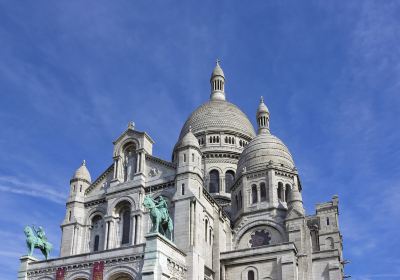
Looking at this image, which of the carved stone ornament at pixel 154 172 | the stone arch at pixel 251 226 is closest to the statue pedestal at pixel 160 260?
the carved stone ornament at pixel 154 172

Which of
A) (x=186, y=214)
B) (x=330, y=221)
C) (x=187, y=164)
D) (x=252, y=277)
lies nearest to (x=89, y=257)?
(x=186, y=214)

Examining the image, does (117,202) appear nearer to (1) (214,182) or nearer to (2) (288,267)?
(2) (288,267)

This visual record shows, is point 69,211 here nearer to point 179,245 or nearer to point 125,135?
point 125,135

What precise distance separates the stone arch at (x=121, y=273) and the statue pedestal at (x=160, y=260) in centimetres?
152

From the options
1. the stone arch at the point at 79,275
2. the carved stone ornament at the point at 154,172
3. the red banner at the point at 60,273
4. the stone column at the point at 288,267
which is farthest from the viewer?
the carved stone ornament at the point at 154,172

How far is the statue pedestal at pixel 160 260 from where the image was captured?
121 feet

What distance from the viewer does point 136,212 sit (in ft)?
152

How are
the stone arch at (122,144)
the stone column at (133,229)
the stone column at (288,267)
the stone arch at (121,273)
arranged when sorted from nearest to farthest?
the stone arch at (121,273) < the stone column at (288,267) < the stone column at (133,229) < the stone arch at (122,144)

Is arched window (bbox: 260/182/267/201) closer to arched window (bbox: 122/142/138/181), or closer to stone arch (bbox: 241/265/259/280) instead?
stone arch (bbox: 241/265/259/280)

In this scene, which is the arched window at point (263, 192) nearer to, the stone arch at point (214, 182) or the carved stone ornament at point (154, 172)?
the stone arch at point (214, 182)

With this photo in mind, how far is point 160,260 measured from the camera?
37.6 meters

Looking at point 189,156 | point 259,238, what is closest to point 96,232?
point 189,156

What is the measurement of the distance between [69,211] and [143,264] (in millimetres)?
15069

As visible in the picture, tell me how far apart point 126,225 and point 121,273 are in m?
8.98
